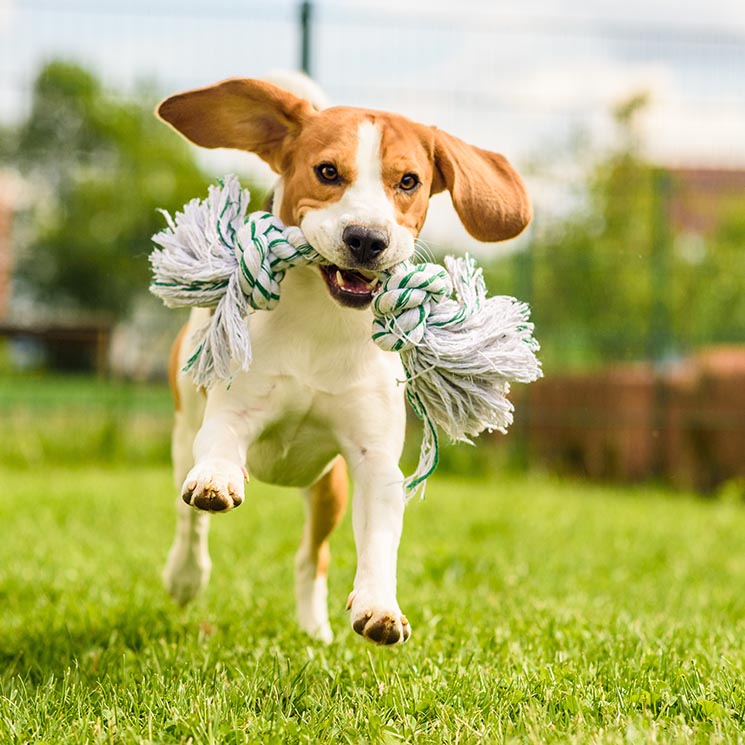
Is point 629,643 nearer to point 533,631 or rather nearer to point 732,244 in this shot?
point 533,631

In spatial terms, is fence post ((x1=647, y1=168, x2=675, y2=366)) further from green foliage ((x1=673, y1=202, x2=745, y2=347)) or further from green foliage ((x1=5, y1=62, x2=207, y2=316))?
green foliage ((x1=5, y1=62, x2=207, y2=316))

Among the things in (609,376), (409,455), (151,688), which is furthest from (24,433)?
(151,688)

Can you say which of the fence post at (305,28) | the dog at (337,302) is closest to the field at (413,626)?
the dog at (337,302)

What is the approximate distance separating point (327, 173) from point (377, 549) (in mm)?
902

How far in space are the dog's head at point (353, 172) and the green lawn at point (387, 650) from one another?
3.19ft

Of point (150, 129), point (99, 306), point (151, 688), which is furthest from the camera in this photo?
point (150, 129)

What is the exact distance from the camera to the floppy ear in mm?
2910

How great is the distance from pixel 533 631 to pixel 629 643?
30 centimetres

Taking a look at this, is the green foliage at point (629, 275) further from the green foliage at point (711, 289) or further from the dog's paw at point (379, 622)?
the dog's paw at point (379, 622)

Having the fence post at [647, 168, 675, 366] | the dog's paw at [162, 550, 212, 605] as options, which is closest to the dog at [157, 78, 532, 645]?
the dog's paw at [162, 550, 212, 605]

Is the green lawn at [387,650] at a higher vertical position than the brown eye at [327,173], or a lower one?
lower

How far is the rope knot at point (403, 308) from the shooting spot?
261 centimetres

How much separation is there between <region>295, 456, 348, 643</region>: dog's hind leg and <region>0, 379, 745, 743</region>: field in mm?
85

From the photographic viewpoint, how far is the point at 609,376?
921 centimetres
